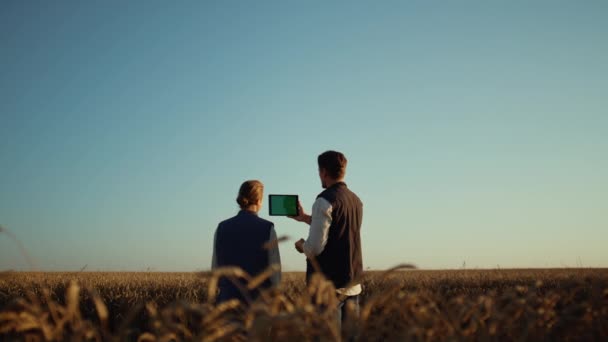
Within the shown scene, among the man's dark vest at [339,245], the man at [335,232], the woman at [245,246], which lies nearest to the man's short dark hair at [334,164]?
the man at [335,232]

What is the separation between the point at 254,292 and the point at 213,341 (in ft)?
9.59

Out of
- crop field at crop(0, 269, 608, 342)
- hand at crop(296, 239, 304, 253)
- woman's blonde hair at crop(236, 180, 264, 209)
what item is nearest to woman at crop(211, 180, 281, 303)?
woman's blonde hair at crop(236, 180, 264, 209)

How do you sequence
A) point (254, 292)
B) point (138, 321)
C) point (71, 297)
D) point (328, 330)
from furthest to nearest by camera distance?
point (138, 321)
point (254, 292)
point (328, 330)
point (71, 297)

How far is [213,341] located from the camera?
7.03ft

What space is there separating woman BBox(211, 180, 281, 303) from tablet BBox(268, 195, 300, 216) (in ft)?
1.96

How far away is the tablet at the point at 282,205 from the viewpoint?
579cm

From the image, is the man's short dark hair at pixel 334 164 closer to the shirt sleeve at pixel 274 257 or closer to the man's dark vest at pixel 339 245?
the man's dark vest at pixel 339 245

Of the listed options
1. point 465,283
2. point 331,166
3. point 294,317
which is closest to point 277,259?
point 331,166

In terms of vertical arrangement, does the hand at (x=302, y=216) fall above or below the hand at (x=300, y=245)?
above

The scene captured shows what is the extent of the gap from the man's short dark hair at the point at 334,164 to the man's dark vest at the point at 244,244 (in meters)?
0.92

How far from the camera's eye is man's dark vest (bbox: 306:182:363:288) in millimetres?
5211

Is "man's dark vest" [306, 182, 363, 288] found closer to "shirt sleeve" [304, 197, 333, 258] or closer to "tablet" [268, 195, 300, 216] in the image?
"shirt sleeve" [304, 197, 333, 258]

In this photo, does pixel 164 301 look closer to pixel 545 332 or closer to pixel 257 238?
pixel 257 238

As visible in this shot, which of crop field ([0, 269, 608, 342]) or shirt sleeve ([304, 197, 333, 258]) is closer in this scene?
crop field ([0, 269, 608, 342])
